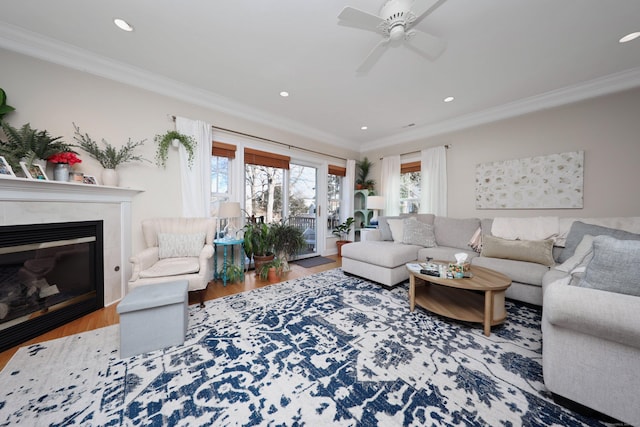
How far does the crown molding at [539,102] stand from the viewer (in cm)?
248

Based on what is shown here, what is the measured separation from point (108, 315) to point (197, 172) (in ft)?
6.03

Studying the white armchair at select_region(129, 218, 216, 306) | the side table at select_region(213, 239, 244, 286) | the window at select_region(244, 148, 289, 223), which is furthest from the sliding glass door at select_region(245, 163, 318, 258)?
the white armchair at select_region(129, 218, 216, 306)

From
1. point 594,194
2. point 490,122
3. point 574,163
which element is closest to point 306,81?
point 490,122

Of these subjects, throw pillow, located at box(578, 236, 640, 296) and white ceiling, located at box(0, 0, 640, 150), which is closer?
throw pillow, located at box(578, 236, 640, 296)

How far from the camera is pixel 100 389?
1224mm

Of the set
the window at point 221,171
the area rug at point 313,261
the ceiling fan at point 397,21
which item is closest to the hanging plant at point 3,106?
the window at point 221,171

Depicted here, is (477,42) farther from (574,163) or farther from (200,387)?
(200,387)

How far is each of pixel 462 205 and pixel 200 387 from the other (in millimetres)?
4274

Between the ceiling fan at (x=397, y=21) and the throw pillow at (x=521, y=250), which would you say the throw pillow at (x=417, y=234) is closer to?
the throw pillow at (x=521, y=250)

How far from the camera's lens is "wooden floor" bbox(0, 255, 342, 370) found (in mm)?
1688

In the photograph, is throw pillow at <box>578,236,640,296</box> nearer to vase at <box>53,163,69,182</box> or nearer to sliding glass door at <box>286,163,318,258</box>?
sliding glass door at <box>286,163,318,258</box>

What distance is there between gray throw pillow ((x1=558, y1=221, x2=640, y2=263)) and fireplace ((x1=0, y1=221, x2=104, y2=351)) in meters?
5.00

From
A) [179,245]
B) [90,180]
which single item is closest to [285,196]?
[179,245]

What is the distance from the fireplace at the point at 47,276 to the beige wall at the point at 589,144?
524cm
